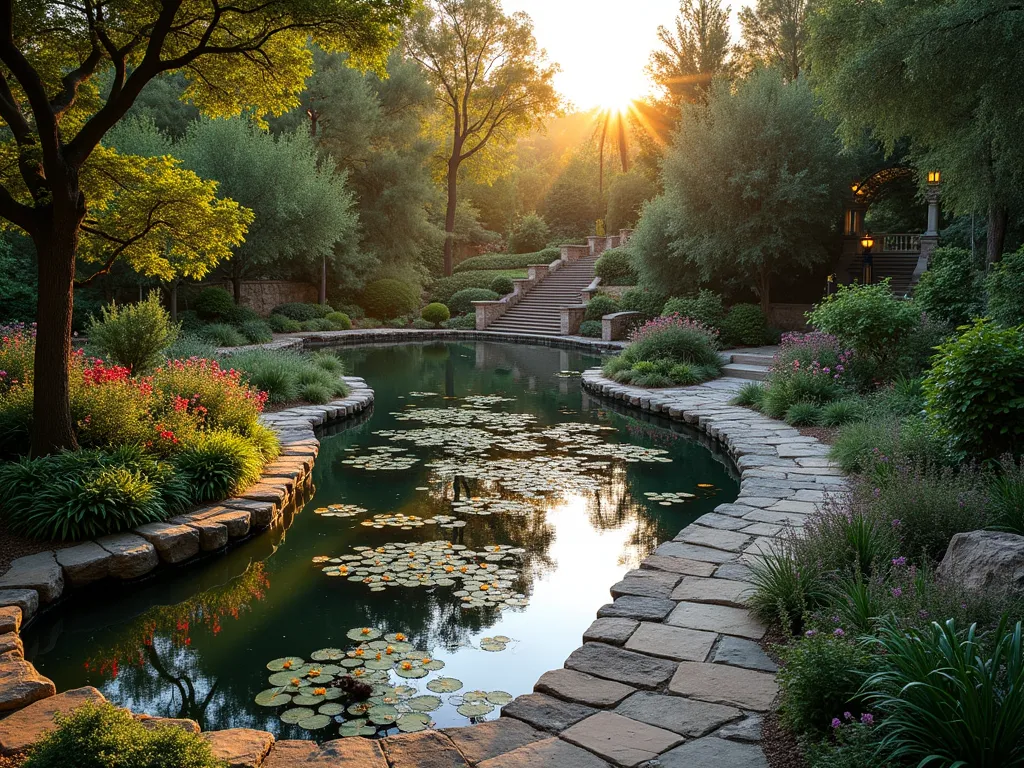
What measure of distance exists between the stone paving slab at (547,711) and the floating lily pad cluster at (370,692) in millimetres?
333

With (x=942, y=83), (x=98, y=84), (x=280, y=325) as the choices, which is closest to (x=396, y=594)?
(x=98, y=84)

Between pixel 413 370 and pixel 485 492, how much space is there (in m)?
9.60

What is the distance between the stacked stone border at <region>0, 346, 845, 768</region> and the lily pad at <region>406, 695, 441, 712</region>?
1.40 ft

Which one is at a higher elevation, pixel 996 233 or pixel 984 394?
pixel 996 233

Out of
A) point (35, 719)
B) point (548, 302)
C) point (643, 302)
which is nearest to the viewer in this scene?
point (35, 719)

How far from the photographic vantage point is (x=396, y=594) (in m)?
4.84

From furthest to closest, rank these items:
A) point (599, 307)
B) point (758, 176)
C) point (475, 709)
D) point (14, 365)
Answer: point (599, 307), point (758, 176), point (14, 365), point (475, 709)

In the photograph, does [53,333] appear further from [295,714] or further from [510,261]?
[510,261]

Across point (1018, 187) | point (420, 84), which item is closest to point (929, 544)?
point (1018, 187)

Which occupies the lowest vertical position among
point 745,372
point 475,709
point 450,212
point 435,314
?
point 475,709

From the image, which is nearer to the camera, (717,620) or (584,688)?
(584,688)

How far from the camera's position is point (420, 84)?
27.8 m

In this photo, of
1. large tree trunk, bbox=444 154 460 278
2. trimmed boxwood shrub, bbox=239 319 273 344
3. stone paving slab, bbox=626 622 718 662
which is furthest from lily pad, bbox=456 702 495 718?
large tree trunk, bbox=444 154 460 278

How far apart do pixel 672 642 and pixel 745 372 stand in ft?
33.9
